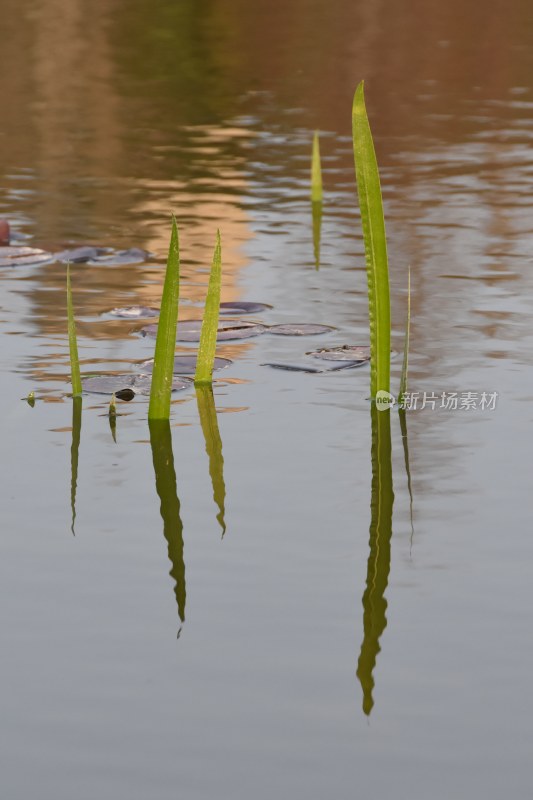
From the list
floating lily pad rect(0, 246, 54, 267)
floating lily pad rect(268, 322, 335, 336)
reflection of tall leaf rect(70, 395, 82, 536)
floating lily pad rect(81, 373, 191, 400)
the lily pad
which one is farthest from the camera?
the lily pad

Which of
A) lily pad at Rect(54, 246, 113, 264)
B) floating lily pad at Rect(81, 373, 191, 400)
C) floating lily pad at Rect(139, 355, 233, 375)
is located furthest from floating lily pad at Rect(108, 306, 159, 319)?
lily pad at Rect(54, 246, 113, 264)

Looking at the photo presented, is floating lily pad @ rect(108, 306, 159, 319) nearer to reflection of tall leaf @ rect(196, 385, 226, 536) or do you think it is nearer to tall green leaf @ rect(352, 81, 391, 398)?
reflection of tall leaf @ rect(196, 385, 226, 536)

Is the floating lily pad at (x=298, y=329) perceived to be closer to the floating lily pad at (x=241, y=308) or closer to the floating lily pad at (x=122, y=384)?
the floating lily pad at (x=241, y=308)

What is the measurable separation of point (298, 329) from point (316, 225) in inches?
115

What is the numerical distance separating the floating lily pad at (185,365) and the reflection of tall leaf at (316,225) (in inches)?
84.7

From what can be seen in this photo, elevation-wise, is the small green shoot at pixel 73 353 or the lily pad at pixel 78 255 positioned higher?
the small green shoot at pixel 73 353

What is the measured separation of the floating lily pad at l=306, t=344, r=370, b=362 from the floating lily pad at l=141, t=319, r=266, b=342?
0.39 m

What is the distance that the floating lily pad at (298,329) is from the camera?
676 centimetres

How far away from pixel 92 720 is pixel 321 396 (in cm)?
272

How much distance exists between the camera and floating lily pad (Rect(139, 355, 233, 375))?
6164 millimetres

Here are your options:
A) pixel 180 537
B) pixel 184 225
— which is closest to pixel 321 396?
pixel 180 537

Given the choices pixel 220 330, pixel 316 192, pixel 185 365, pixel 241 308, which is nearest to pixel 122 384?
pixel 185 365

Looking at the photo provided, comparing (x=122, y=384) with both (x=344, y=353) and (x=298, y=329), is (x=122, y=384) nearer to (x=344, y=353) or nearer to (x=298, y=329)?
(x=344, y=353)

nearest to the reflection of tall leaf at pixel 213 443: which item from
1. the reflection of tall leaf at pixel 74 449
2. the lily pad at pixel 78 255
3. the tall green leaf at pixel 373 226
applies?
the reflection of tall leaf at pixel 74 449
